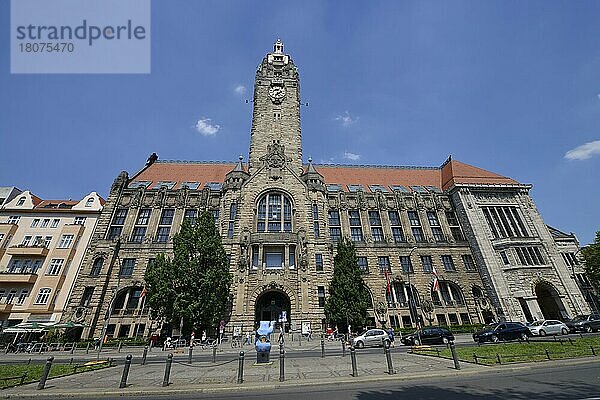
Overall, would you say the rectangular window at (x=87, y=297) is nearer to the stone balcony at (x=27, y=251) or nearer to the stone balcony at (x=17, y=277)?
the stone balcony at (x=17, y=277)

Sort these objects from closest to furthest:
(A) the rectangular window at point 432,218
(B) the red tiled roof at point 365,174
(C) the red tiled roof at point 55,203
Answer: (A) the rectangular window at point 432,218
(C) the red tiled roof at point 55,203
(B) the red tiled roof at point 365,174

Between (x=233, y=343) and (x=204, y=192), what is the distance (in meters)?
22.5

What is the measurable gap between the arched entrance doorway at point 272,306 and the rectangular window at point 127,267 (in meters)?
16.5

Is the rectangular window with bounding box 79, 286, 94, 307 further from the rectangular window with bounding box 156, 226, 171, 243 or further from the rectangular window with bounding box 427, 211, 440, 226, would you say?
the rectangular window with bounding box 427, 211, 440, 226

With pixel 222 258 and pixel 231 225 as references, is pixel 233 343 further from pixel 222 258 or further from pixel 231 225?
pixel 231 225

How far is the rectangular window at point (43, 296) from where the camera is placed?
34781 millimetres

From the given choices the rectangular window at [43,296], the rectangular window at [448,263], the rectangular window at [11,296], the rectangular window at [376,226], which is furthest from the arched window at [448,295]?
the rectangular window at [11,296]

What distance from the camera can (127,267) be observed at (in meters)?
36.3

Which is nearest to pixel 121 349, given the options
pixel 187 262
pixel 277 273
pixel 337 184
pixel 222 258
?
pixel 187 262

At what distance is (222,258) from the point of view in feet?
101

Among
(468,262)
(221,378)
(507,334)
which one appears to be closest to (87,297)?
(221,378)

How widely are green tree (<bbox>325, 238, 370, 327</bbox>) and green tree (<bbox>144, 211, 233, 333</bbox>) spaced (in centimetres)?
1150

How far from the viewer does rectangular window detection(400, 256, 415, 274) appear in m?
39.0

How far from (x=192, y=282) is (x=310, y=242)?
14.9m
